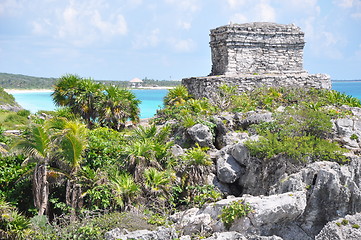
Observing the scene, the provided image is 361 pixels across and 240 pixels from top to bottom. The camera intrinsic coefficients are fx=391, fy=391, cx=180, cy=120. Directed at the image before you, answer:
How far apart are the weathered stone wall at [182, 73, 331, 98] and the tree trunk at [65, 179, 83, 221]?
7953 mm

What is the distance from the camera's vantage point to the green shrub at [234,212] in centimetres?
732

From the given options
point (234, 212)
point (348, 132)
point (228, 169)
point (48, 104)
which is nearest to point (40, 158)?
point (234, 212)

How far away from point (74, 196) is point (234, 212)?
3.65 meters

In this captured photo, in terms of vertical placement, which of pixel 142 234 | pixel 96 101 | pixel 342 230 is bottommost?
pixel 342 230

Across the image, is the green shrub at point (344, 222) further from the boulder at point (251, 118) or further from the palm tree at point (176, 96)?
the palm tree at point (176, 96)

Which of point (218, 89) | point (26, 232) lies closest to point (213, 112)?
point (218, 89)

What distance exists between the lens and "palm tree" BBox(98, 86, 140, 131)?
14.0 meters

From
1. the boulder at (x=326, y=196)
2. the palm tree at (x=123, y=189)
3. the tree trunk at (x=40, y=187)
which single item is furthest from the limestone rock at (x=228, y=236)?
the tree trunk at (x=40, y=187)

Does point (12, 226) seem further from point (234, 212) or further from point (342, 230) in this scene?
point (342, 230)

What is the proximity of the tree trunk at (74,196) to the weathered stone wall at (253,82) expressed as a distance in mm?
7953

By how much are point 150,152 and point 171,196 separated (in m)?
1.19

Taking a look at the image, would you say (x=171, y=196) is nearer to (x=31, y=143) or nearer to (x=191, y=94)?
(x=31, y=143)

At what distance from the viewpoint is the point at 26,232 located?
24.3 ft

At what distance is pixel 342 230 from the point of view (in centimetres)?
721
